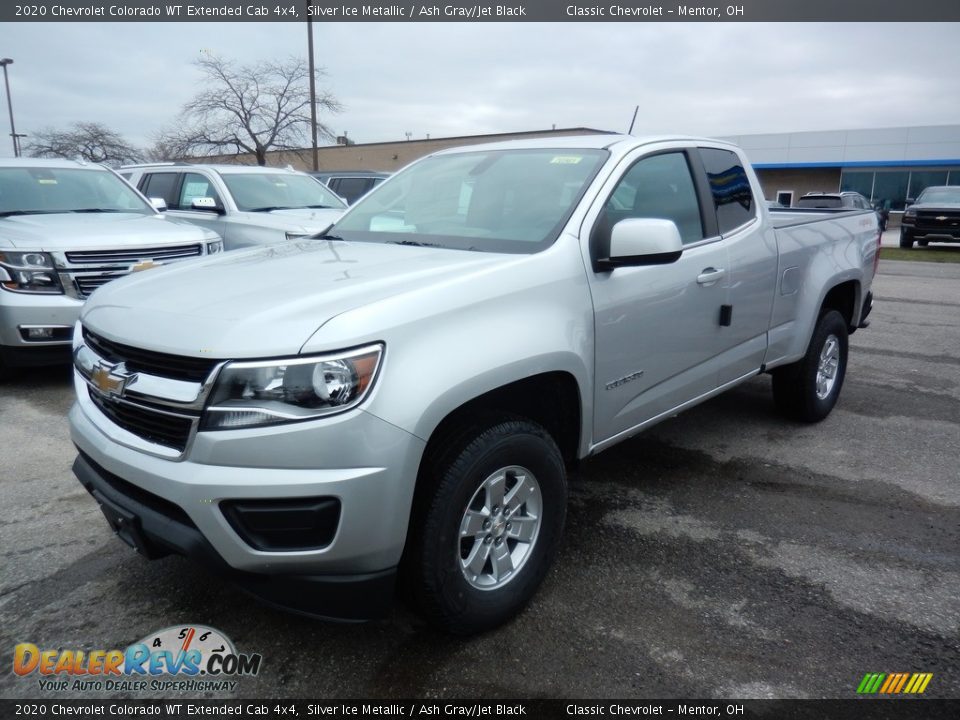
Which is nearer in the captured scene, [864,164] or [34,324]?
[34,324]

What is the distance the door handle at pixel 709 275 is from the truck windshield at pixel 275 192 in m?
6.41

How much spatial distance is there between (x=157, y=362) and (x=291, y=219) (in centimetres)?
616

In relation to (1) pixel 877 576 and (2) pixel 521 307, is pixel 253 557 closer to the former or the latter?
(2) pixel 521 307

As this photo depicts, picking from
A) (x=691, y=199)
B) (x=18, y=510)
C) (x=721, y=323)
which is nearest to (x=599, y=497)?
(x=721, y=323)

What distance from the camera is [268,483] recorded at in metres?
2.05

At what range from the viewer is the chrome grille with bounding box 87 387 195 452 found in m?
2.20

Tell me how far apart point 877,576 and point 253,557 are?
8.51ft

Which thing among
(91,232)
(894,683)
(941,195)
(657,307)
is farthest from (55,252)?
(941,195)

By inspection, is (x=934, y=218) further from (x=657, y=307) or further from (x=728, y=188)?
(x=657, y=307)

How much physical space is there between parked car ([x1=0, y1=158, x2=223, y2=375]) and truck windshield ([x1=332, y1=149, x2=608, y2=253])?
2978mm

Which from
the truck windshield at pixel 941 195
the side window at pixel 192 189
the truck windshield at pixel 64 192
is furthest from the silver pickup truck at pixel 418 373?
the truck windshield at pixel 941 195

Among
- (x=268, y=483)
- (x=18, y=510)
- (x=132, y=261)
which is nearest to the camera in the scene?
(x=268, y=483)

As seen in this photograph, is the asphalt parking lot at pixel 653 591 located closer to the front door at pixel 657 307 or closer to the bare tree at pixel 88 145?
the front door at pixel 657 307

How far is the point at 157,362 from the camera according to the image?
2287mm
